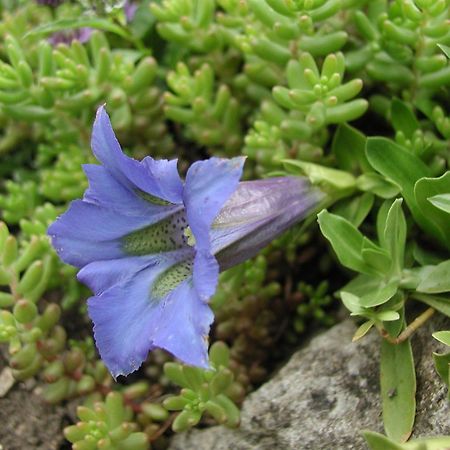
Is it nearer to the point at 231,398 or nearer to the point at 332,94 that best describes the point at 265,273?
the point at 231,398

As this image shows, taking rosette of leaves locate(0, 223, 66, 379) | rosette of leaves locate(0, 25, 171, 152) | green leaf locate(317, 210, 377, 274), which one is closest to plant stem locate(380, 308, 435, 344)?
green leaf locate(317, 210, 377, 274)

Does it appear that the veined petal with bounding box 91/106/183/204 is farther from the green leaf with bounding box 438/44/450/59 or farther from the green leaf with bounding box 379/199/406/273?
the green leaf with bounding box 438/44/450/59

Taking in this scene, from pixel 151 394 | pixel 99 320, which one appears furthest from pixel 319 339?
pixel 99 320

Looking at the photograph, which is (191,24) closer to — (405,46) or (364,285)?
(405,46)

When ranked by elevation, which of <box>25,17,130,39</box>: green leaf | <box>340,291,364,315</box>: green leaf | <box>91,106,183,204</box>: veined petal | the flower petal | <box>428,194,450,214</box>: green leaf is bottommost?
<box>340,291,364,315</box>: green leaf

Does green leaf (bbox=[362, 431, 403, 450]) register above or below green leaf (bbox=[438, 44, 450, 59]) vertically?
below

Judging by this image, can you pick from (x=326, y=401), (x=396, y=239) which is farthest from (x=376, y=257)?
(x=326, y=401)

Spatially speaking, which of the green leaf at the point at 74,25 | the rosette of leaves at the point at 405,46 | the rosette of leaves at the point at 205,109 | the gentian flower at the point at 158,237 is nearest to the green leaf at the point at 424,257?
the gentian flower at the point at 158,237

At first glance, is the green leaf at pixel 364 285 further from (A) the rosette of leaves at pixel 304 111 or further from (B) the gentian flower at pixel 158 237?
(A) the rosette of leaves at pixel 304 111
